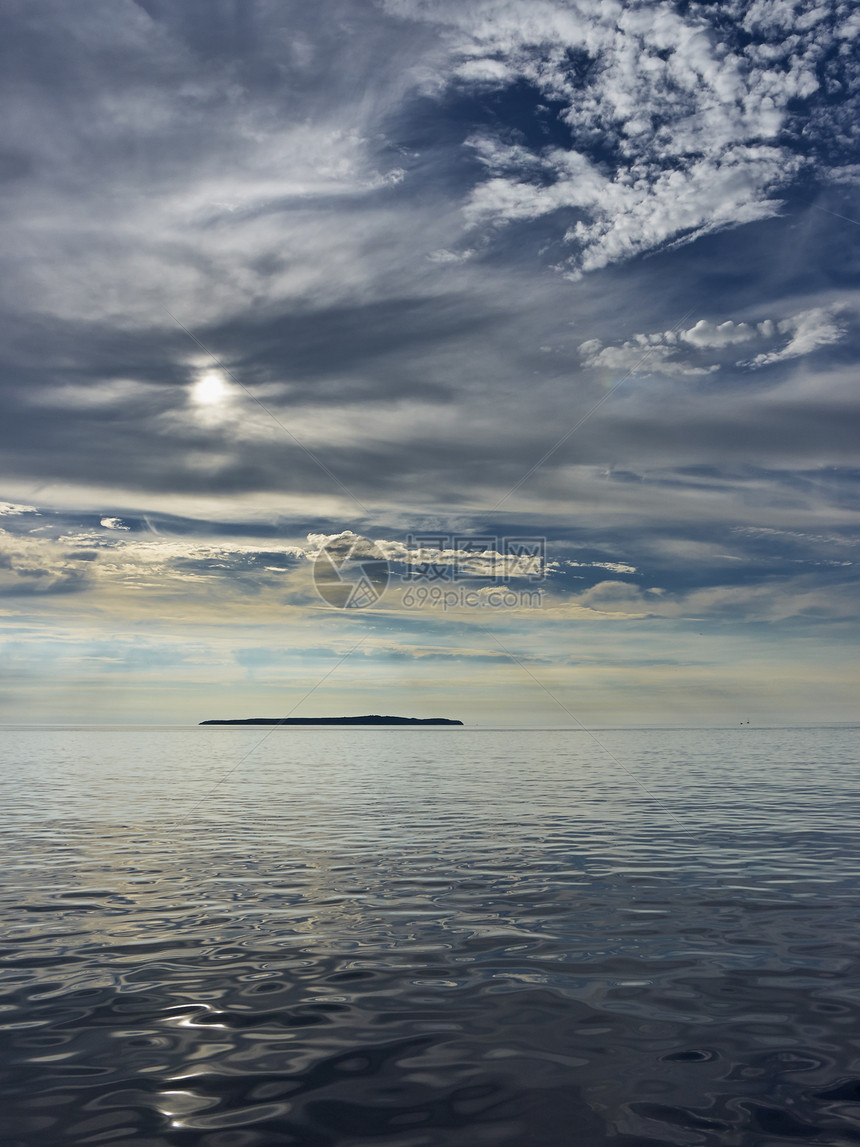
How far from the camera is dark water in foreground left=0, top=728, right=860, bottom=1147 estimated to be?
7.65 m

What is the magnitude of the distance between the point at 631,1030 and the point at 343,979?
4.50 meters

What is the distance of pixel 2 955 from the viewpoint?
12.9 metres

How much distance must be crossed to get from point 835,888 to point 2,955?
59.1ft

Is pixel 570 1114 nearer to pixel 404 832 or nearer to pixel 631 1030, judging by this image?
pixel 631 1030

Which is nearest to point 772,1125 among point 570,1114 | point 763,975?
point 570,1114

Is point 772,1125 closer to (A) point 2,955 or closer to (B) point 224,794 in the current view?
(A) point 2,955

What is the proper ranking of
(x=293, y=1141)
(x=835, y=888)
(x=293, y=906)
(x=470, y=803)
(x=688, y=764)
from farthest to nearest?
(x=688, y=764) < (x=470, y=803) < (x=835, y=888) < (x=293, y=906) < (x=293, y=1141)

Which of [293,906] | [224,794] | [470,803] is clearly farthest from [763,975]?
[224,794]

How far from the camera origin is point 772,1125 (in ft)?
24.3

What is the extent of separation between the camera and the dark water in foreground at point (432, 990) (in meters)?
7.65

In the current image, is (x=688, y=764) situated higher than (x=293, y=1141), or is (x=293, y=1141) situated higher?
(x=293, y=1141)

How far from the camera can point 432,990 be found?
36.2 ft

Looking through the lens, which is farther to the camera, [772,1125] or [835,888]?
[835,888]

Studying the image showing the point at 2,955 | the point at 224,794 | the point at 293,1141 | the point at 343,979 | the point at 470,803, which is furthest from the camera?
the point at 224,794
